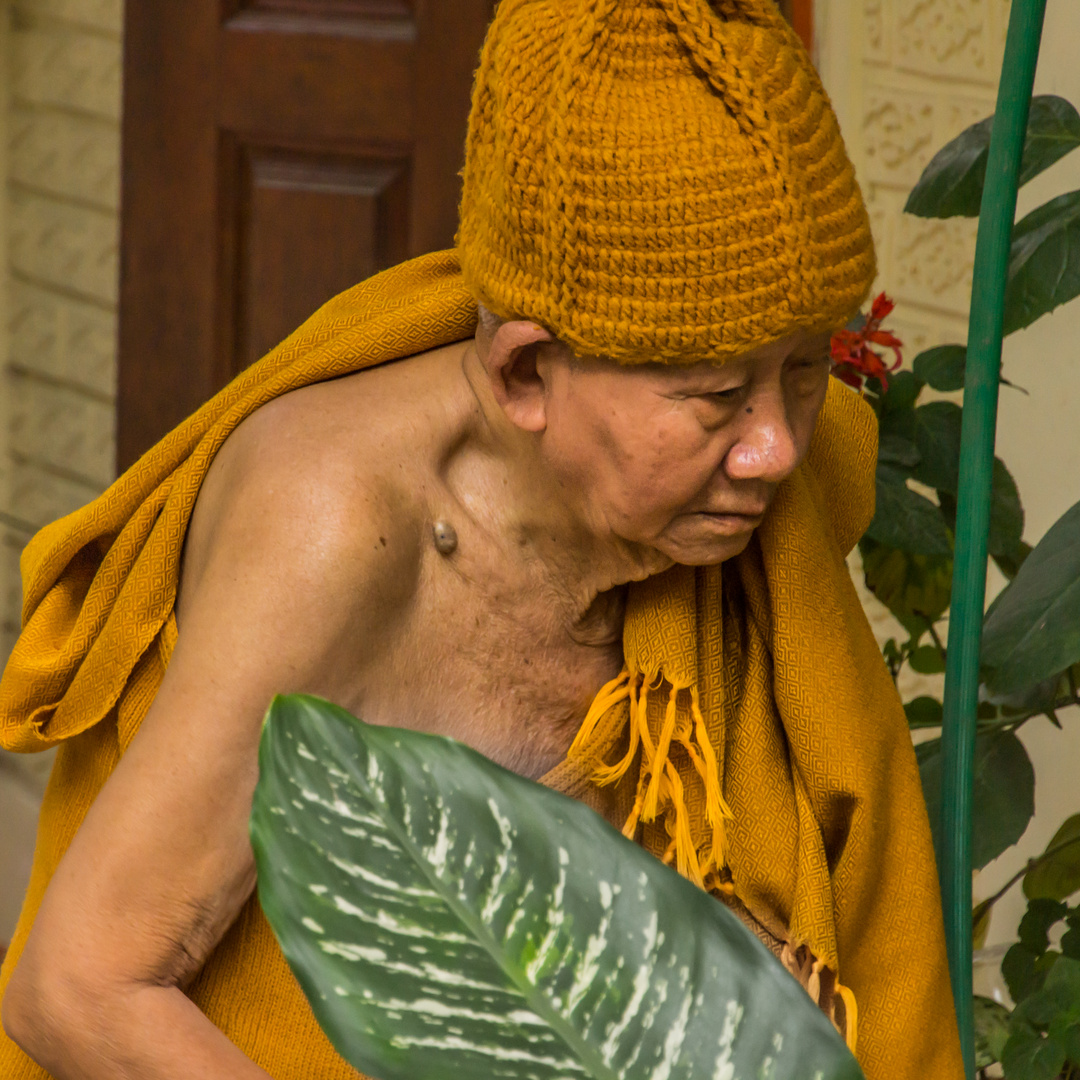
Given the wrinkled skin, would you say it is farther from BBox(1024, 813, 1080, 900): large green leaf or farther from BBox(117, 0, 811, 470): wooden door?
BBox(117, 0, 811, 470): wooden door

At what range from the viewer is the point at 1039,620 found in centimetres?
93

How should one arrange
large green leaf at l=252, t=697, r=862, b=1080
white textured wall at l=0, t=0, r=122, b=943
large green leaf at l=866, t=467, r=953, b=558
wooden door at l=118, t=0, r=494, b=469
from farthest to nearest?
white textured wall at l=0, t=0, r=122, b=943, wooden door at l=118, t=0, r=494, b=469, large green leaf at l=866, t=467, r=953, b=558, large green leaf at l=252, t=697, r=862, b=1080

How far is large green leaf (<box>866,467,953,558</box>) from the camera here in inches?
47.1

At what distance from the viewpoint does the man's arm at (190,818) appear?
738 mm

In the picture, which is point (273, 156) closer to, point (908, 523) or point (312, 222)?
point (312, 222)

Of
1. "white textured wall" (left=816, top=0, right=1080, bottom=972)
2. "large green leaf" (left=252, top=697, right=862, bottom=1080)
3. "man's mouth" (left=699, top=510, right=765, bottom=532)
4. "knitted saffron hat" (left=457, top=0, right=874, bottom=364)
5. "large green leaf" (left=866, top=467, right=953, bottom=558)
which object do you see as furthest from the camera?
"white textured wall" (left=816, top=0, right=1080, bottom=972)

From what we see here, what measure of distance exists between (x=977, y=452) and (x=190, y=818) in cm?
46

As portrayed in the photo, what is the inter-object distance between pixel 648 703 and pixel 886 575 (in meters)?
0.53

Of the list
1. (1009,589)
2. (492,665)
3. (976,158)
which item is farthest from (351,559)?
(976,158)

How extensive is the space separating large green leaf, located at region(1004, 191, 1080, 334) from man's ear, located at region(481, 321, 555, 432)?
0.42 m

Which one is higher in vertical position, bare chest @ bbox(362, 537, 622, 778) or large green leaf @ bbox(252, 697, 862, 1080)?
large green leaf @ bbox(252, 697, 862, 1080)

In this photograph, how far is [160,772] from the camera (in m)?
0.74

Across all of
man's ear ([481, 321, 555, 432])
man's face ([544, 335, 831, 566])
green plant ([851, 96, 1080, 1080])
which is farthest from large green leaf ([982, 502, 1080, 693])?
man's ear ([481, 321, 555, 432])

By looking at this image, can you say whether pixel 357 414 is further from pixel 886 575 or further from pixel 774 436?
pixel 886 575
